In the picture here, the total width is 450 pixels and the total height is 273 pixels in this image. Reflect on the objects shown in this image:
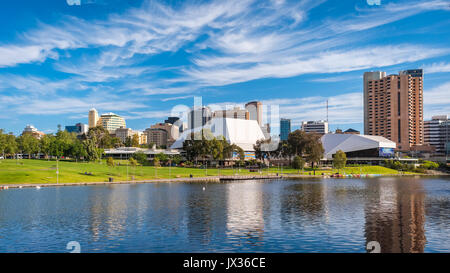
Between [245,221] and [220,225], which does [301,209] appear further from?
[220,225]

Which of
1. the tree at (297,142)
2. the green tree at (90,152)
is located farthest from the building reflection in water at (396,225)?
the tree at (297,142)

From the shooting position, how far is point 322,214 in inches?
2010

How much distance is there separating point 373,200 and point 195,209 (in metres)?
32.0

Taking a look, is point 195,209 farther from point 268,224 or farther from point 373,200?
point 373,200

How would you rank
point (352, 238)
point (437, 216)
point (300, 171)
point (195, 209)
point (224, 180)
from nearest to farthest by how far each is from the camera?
point (352, 238), point (437, 216), point (195, 209), point (224, 180), point (300, 171)

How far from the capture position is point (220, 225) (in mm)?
43250

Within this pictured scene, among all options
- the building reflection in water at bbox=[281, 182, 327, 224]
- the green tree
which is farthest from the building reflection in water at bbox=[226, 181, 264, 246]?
the green tree

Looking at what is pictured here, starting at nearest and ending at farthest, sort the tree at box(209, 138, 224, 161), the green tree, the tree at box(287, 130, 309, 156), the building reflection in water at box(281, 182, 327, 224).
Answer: the building reflection in water at box(281, 182, 327, 224), the green tree, the tree at box(209, 138, 224, 161), the tree at box(287, 130, 309, 156)

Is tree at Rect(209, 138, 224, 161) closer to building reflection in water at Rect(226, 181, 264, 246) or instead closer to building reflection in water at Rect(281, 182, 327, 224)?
building reflection in water at Rect(226, 181, 264, 246)

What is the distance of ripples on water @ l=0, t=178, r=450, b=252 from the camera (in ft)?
112

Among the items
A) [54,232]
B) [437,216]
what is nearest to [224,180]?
[437,216]

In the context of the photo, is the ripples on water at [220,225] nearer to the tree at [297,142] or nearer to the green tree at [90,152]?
the green tree at [90,152]

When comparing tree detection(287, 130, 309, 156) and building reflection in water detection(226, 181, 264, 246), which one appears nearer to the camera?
building reflection in water detection(226, 181, 264, 246)
